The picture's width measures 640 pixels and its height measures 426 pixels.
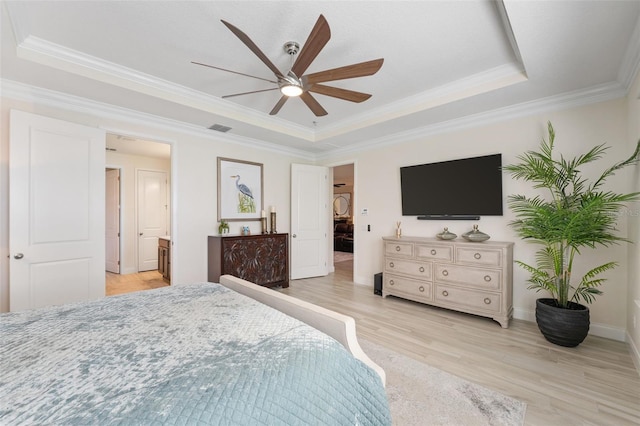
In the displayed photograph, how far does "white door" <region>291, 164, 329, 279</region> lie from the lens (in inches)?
200

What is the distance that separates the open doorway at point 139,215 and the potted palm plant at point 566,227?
5.57 m

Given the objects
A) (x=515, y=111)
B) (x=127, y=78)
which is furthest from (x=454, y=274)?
(x=127, y=78)

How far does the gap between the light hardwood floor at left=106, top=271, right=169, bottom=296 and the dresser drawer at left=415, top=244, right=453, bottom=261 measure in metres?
4.23

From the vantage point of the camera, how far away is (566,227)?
2.45 meters

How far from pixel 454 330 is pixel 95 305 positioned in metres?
3.10

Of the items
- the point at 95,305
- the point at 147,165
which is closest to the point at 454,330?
the point at 95,305

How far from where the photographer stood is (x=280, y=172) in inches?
198

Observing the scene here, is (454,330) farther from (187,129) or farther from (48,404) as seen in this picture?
(187,129)

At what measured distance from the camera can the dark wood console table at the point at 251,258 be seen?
12.6ft

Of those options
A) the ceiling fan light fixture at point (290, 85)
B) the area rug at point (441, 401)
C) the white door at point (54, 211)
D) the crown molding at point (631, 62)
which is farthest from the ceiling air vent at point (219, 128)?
the crown molding at point (631, 62)

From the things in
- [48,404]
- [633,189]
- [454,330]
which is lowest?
[454,330]

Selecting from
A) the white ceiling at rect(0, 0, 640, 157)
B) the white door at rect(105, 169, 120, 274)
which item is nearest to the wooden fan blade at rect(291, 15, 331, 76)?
the white ceiling at rect(0, 0, 640, 157)

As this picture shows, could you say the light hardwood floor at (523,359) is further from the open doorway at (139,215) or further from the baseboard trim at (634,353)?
the open doorway at (139,215)

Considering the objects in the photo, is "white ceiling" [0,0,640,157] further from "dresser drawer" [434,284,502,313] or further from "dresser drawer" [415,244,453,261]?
"dresser drawer" [434,284,502,313]
